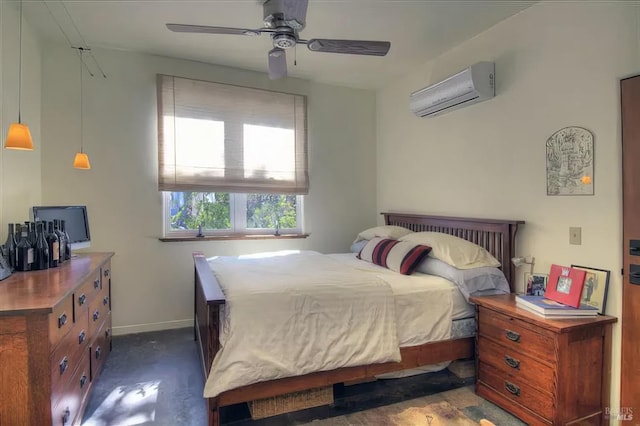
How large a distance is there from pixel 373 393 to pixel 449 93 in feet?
8.10

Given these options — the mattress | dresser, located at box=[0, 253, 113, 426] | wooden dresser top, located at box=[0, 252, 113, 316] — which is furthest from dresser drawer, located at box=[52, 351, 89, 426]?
the mattress

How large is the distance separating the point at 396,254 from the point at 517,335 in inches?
40.9

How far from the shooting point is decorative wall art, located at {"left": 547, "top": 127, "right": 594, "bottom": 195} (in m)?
2.20

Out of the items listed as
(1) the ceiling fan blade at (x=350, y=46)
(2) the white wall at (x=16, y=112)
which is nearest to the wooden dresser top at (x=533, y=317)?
(1) the ceiling fan blade at (x=350, y=46)

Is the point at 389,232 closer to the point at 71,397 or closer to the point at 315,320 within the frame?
the point at 315,320

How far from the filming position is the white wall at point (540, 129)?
6.79 ft

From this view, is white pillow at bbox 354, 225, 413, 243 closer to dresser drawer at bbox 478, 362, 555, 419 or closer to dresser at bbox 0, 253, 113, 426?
dresser drawer at bbox 478, 362, 555, 419

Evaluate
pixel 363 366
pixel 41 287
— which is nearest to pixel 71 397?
→ pixel 41 287

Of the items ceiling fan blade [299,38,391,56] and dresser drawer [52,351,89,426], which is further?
ceiling fan blade [299,38,391,56]

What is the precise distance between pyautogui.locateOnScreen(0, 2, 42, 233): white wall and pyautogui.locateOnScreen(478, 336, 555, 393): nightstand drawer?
3362 millimetres

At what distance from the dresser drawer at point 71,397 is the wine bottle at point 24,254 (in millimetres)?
625

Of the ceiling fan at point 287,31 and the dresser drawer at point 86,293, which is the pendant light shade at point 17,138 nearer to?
the dresser drawer at point 86,293

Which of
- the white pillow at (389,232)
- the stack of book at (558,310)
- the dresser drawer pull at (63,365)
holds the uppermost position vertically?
the white pillow at (389,232)

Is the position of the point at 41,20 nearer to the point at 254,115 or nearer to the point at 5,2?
the point at 5,2
